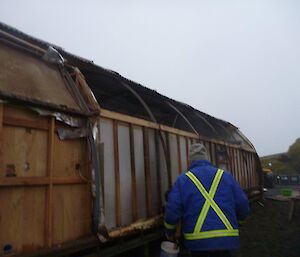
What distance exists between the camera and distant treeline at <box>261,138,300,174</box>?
27.7 m

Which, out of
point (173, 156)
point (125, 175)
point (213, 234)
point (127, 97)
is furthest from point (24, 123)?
point (173, 156)

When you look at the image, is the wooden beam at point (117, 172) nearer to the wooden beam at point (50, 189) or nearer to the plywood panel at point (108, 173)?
Answer: the plywood panel at point (108, 173)

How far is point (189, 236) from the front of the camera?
3309mm

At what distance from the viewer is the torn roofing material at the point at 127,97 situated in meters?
4.54

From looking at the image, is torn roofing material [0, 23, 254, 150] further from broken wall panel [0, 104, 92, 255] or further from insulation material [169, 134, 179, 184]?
broken wall panel [0, 104, 92, 255]

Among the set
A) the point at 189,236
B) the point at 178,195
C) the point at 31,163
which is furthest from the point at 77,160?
the point at 189,236

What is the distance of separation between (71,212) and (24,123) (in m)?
1.21

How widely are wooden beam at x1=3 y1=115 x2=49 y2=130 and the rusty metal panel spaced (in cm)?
25

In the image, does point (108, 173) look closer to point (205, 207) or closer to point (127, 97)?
point (205, 207)

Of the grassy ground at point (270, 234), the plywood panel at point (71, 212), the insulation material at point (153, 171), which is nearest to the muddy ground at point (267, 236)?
the grassy ground at point (270, 234)

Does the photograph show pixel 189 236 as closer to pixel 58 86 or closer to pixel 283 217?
pixel 58 86

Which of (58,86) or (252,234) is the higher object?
(58,86)

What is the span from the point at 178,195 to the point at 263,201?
34.4 ft

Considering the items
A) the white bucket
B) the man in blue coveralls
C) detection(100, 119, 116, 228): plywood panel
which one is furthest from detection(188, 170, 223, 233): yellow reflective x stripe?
detection(100, 119, 116, 228): plywood panel
